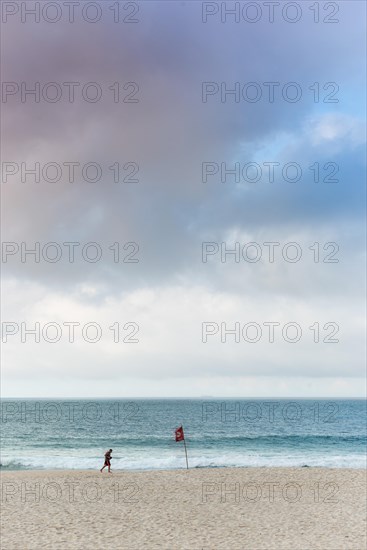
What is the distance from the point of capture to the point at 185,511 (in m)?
19.5

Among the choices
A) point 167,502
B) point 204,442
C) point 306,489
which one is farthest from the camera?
point 204,442

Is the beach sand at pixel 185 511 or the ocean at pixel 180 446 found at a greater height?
the beach sand at pixel 185 511

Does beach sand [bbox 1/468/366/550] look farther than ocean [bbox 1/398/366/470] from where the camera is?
No

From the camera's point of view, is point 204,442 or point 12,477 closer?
point 12,477

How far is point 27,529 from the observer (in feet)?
55.6

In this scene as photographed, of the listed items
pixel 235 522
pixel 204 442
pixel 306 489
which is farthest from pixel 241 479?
pixel 204 442

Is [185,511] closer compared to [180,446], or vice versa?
[185,511]

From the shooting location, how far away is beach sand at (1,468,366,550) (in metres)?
15.9

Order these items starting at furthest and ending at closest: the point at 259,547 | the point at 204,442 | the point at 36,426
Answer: the point at 36,426 → the point at 204,442 → the point at 259,547

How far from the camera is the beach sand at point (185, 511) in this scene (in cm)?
1590

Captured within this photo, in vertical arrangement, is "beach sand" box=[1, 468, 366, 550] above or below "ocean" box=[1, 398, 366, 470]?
above

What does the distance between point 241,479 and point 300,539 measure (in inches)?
423

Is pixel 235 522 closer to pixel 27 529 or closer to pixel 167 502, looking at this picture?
pixel 167 502

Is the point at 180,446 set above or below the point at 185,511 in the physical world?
below
